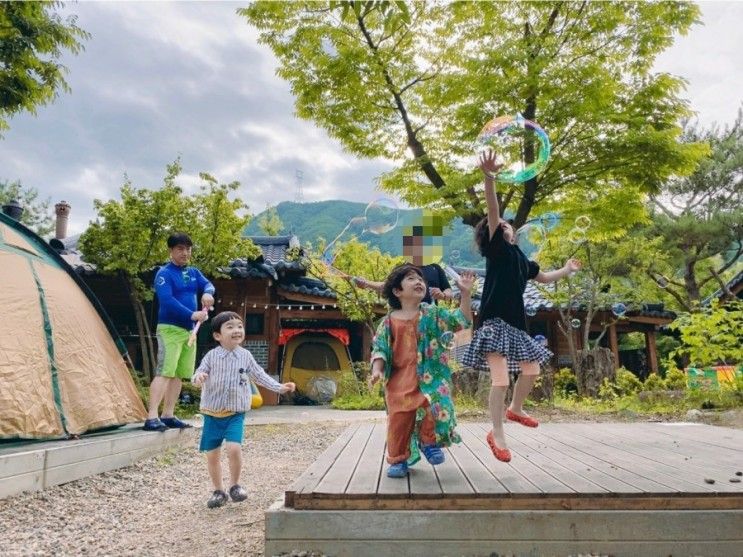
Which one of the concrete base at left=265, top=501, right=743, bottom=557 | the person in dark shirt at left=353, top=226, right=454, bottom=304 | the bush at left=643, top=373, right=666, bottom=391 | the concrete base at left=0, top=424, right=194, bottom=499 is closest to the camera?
the concrete base at left=265, top=501, right=743, bottom=557

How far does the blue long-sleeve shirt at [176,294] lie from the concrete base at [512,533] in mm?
2880

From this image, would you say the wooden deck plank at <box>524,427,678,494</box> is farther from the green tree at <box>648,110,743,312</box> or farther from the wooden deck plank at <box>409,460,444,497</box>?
the green tree at <box>648,110,743,312</box>

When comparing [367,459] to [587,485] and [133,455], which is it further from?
[133,455]

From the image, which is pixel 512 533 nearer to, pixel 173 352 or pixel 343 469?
pixel 343 469

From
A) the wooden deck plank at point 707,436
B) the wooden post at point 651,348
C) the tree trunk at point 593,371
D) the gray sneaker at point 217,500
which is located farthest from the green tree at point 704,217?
the gray sneaker at point 217,500

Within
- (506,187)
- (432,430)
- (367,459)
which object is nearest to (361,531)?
(432,430)

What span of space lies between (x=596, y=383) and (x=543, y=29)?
260 inches

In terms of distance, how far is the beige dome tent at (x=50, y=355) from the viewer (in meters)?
4.11

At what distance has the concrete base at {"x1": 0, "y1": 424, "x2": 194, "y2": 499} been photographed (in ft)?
11.5

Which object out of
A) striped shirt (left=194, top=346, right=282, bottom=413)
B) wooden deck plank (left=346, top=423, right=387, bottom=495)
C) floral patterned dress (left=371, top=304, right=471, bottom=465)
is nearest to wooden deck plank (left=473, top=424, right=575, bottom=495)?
floral patterned dress (left=371, top=304, right=471, bottom=465)

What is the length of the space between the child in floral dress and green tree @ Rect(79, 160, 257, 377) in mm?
7236

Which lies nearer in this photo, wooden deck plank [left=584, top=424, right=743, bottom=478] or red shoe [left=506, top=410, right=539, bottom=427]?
wooden deck plank [left=584, top=424, right=743, bottom=478]

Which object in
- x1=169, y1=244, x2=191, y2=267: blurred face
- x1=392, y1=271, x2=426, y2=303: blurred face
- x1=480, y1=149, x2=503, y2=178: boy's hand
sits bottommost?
x1=392, y1=271, x2=426, y2=303: blurred face

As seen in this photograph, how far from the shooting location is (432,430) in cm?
288
